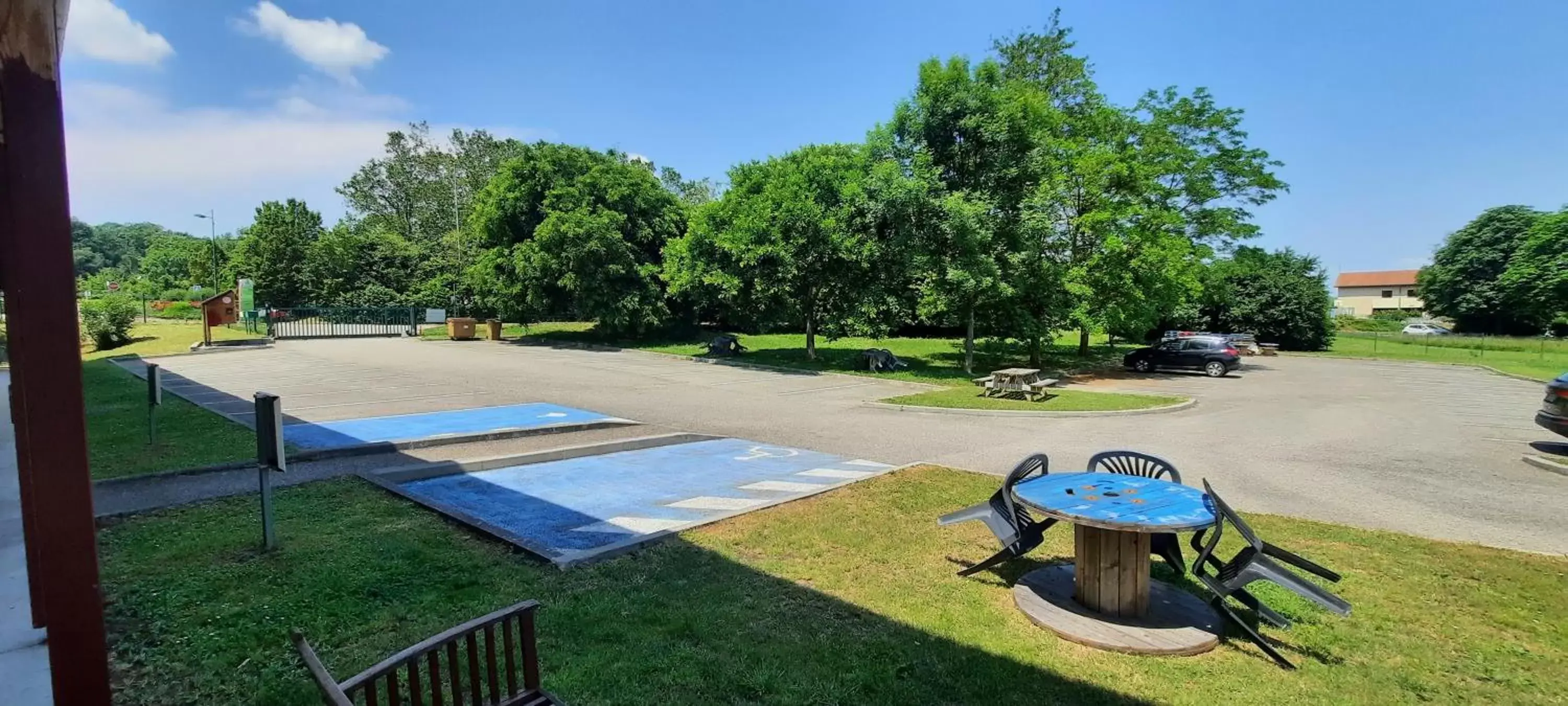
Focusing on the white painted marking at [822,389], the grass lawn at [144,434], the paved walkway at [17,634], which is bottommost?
the white painted marking at [822,389]

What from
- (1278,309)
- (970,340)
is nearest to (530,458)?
(970,340)

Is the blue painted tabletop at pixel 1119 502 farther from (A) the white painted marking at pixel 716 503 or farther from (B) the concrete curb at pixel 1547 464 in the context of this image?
(B) the concrete curb at pixel 1547 464

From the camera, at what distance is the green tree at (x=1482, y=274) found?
166 feet

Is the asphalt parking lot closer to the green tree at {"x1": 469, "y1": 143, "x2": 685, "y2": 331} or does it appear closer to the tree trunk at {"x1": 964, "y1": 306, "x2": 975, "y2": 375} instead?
the tree trunk at {"x1": 964, "y1": 306, "x2": 975, "y2": 375}

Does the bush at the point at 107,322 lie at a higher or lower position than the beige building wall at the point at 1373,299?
lower

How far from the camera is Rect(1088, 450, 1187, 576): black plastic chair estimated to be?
16.7ft

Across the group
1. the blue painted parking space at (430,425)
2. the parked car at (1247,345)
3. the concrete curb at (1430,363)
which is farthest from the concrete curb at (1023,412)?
the parked car at (1247,345)

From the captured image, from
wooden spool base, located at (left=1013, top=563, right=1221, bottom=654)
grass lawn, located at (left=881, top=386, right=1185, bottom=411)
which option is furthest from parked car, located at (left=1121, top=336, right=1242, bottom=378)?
wooden spool base, located at (left=1013, top=563, right=1221, bottom=654)

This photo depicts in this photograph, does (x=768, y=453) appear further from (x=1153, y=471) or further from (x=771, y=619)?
(x=771, y=619)

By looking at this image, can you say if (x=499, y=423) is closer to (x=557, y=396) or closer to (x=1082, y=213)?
(x=557, y=396)

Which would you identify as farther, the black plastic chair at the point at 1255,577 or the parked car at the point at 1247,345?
the parked car at the point at 1247,345

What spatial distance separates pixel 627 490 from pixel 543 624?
11.4ft

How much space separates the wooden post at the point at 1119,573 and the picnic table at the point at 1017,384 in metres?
11.3

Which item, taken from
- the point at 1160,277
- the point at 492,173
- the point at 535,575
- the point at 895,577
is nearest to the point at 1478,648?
the point at 895,577
